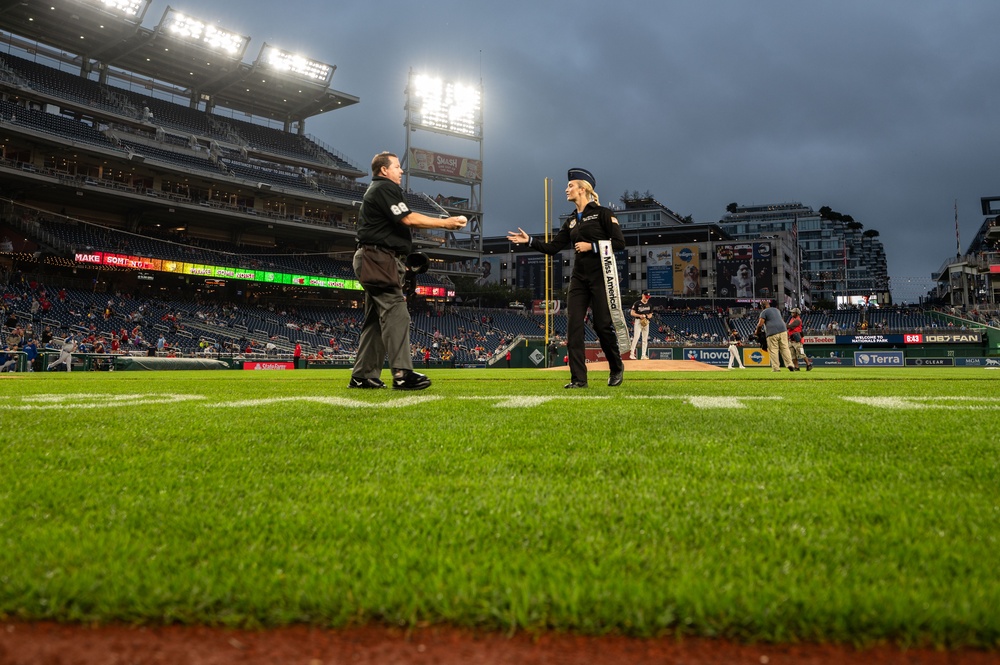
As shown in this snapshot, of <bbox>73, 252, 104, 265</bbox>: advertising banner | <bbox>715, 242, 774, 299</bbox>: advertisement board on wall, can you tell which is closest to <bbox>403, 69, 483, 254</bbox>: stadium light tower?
<bbox>73, 252, 104, 265</bbox>: advertising banner

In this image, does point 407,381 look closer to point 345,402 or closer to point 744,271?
point 345,402

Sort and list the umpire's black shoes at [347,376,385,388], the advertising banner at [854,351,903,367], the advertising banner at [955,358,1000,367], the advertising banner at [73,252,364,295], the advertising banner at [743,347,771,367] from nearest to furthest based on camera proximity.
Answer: the umpire's black shoes at [347,376,385,388]
the advertising banner at [743,347,771,367]
the advertising banner at [955,358,1000,367]
the advertising banner at [854,351,903,367]
the advertising banner at [73,252,364,295]

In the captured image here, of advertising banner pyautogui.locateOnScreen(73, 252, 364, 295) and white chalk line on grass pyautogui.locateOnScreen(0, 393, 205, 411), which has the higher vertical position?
advertising banner pyautogui.locateOnScreen(73, 252, 364, 295)

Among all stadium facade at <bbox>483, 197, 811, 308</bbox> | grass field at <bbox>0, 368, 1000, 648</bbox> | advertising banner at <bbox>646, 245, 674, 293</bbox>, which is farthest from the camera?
advertising banner at <bbox>646, 245, 674, 293</bbox>

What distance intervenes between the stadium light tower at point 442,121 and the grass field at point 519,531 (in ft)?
178

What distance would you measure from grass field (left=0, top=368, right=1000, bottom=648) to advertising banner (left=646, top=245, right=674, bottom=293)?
75.1m

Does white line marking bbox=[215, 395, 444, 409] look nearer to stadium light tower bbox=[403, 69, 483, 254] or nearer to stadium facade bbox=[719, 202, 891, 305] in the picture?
stadium light tower bbox=[403, 69, 483, 254]

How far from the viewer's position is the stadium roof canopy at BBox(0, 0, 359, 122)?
4084 centimetres

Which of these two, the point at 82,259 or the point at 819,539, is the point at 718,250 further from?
the point at 819,539

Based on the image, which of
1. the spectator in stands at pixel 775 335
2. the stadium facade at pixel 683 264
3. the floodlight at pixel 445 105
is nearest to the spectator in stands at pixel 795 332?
the spectator in stands at pixel 775 335

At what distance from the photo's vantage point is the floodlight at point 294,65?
4938 cm

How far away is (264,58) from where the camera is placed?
49.2 meters

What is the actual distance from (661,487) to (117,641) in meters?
1.35

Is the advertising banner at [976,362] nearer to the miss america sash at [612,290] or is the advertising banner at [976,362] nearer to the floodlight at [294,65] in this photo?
the miss america sash at [612,290]
